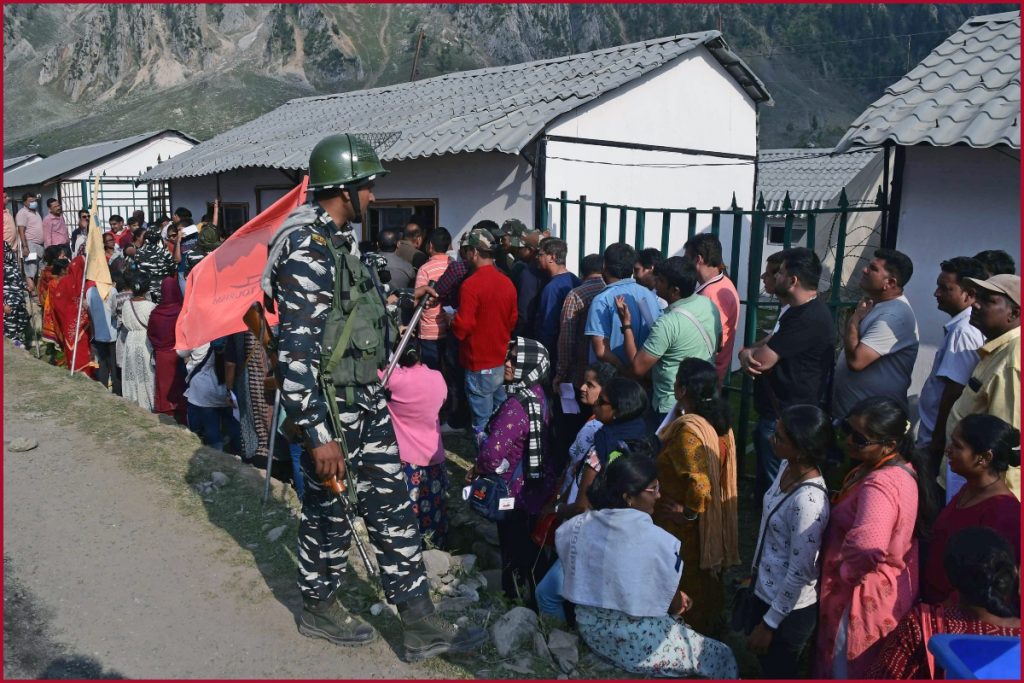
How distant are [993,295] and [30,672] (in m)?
4.56

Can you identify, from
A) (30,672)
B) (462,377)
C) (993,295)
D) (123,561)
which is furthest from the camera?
(462,377)

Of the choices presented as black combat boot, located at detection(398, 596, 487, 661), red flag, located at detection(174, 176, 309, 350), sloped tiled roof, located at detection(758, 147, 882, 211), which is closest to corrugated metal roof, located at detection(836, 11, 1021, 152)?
red flag, located at detection(174, 176, 309, 350)

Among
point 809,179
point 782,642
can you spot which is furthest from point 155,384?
point 809,179

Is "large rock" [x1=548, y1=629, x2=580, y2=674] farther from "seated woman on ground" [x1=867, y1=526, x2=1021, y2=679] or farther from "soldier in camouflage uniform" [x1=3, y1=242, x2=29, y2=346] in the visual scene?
"soldier in camouflage uniform" [x1=3, y1=242, x2=29, y2=346]

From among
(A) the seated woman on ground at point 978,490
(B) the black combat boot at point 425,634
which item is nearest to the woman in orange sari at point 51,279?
(B) the black combat boot at point 425,634

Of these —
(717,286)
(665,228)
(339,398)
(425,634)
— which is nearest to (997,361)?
(717,286)

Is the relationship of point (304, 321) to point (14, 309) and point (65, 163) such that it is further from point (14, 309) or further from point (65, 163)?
point (65, 163)

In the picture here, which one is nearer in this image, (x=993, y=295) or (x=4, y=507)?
(x=993, y=295)

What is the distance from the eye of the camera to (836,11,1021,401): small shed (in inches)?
207

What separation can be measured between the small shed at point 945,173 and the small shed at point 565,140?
9.18 ft

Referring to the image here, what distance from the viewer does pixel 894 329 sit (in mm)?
4148

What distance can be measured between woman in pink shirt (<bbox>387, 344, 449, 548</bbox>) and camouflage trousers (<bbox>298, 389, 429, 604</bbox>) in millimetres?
697

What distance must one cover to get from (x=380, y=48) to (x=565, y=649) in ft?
207

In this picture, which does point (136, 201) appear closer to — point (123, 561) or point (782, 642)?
point (123, 561)
